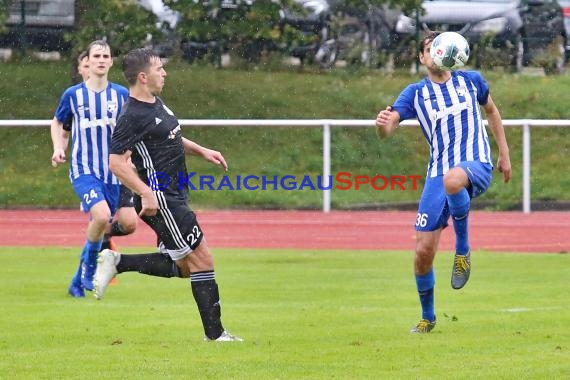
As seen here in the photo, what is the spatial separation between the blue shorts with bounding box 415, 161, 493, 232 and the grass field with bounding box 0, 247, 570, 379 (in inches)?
28.9

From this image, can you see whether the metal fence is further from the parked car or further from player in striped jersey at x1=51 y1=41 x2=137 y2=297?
player in striped jersey at x1=51 y1=41 x2=137 y2=297

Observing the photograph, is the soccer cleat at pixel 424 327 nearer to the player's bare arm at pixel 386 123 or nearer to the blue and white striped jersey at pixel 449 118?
the blue and white striped jersey at pixel 449 118

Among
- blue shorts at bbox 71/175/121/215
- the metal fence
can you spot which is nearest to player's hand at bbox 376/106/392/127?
blue shorts at bbox 71/175/121/215

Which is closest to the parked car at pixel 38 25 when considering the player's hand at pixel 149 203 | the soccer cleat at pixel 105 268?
the soccer cleat at pixel 105 268

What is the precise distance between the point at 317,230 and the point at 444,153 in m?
10.9

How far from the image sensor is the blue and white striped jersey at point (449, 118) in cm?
984

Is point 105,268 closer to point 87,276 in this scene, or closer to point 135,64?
point 135,64

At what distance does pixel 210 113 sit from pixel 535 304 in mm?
17453

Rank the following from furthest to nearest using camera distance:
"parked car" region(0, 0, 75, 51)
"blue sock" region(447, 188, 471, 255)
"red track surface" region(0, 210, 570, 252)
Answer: "parked car" region(0, 0, 75, 51) < "red track surface" region(0, 210, 570, 252) < "blue sock" region(447, 188, 471, 255)

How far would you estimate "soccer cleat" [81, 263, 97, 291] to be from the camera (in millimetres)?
12352

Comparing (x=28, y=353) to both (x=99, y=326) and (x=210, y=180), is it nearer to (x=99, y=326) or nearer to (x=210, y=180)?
(x=99, y=326)

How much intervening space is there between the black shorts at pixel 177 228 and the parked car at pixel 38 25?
69.3ft

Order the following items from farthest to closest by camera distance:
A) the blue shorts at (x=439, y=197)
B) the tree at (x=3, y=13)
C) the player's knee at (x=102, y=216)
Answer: the tree at (x=3, y=13), the player's knee at (x=102, y=216), the blue shorts at (x=439, y=197)

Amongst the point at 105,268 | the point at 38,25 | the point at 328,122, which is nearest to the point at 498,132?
the point at 105,268
